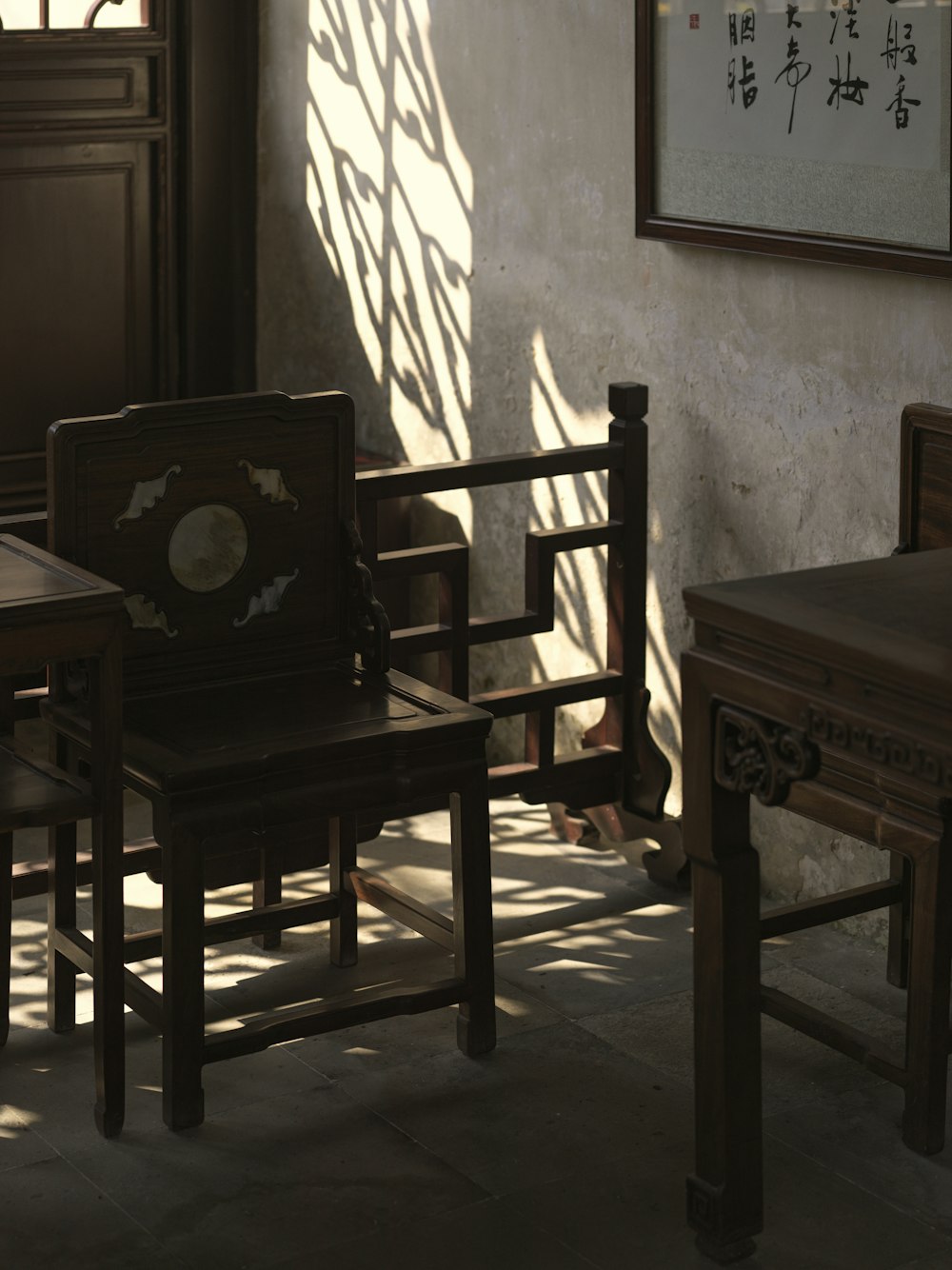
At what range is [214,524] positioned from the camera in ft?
10.0

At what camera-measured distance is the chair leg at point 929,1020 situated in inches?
109

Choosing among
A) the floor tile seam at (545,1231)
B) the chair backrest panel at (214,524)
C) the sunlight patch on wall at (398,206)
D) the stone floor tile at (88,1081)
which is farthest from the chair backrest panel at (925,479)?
the sunlight patch on wall at (398,206)

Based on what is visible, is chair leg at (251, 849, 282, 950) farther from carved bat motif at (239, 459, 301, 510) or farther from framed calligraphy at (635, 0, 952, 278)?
framed calligraphy at (635, 0, 952, 278)

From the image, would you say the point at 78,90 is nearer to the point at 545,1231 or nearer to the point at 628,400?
the point at 628,400

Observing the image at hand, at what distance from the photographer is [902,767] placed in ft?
6.73

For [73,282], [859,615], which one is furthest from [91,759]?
[73,282]

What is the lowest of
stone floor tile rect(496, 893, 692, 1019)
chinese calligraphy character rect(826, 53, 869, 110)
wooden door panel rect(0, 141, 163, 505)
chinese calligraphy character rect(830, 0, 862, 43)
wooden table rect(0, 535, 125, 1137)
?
stone floor tile rect(496, 893, 692, 1019)

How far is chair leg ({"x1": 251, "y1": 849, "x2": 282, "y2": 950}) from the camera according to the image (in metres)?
3.48

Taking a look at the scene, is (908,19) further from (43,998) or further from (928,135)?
(43,998)

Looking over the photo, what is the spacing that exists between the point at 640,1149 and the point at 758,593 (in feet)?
3.16

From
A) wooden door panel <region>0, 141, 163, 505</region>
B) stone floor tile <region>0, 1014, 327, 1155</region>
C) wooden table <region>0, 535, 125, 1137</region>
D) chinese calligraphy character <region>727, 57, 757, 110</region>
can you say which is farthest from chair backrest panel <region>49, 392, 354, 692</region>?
wooden door panel <region>0, 141, 163, 505</region>

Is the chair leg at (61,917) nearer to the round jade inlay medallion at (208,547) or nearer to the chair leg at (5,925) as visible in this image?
the chair leg at (5,925)

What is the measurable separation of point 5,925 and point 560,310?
1.76 meters

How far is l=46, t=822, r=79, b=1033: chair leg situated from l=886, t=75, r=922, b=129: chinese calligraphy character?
5.80 ft
